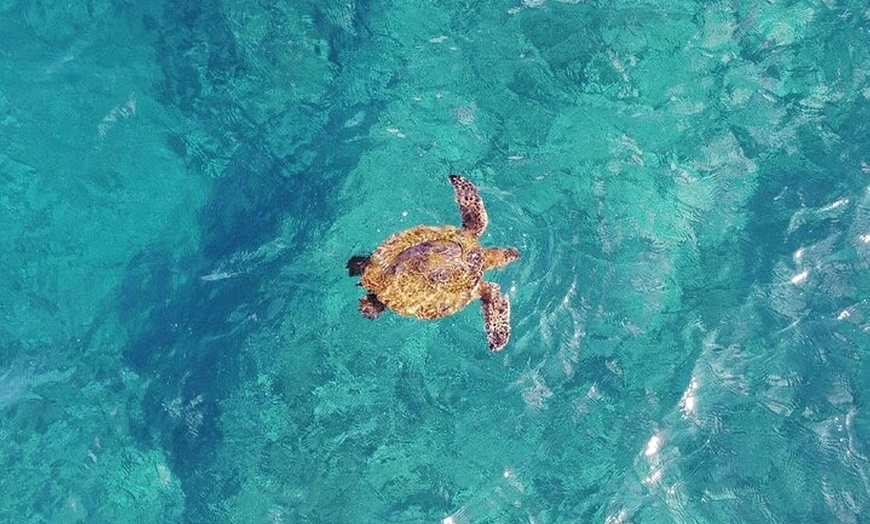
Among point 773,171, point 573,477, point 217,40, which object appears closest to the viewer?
point 573,477

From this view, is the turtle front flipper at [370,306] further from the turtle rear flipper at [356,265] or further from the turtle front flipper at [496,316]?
→ the turtle front flipper at [496,316]

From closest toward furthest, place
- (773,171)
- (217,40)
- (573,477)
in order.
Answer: (573,477), (773,171), (217,40)

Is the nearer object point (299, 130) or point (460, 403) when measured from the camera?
point (460, 403)

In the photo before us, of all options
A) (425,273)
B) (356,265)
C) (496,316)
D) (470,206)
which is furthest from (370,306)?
(470,206)

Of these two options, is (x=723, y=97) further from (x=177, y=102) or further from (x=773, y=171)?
(x=177, y=102)

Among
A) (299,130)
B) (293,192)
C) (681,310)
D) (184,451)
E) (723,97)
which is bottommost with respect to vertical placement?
(184,451)

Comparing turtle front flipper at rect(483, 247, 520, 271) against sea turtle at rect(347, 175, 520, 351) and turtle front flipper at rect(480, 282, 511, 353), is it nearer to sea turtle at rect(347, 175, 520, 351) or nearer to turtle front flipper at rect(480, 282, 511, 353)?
sea turtle at rect(347, 175, 520, 351)

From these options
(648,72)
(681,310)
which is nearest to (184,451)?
(681,310)
